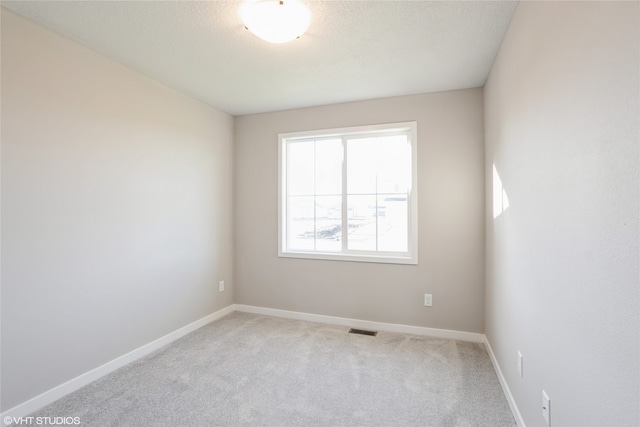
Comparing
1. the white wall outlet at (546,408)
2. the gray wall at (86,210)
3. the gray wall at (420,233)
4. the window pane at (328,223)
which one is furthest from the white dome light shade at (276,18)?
the white wall outlet at (546,408)

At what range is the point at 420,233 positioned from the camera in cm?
307

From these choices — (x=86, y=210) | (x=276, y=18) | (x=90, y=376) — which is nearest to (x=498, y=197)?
(x=276, y=18)

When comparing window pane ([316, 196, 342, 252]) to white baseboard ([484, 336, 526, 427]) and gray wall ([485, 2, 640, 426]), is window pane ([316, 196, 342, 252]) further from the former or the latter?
gray wall ([485, 2, 640, 426])

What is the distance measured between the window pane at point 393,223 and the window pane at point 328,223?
1.55 ft

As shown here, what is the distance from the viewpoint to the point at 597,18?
3.05ft

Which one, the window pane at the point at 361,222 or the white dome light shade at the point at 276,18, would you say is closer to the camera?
the white dome light shade at the point at 276,18

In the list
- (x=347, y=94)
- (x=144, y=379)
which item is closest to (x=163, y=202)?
(x=144, y=379)

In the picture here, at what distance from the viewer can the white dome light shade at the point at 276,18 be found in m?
1.69

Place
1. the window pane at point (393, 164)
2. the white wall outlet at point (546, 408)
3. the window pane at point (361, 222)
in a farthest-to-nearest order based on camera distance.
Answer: the window pane at point (361, 222) < the window pane at point (393, 164) < the white wall outlet at point (546, 408)

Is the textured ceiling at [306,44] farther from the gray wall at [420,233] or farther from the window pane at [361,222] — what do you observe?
the window pane at [361,222]

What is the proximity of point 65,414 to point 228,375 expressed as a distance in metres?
0.99

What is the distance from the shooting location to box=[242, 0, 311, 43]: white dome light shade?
1.69m

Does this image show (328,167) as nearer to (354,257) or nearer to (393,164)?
(393,164)

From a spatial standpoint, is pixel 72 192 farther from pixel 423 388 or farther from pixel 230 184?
pixel 423 388
